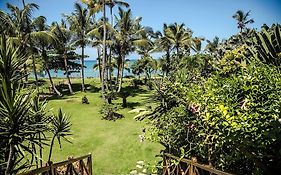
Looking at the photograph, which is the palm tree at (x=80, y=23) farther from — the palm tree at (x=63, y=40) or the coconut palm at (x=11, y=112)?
the coconut palm at (x=11, y=112)

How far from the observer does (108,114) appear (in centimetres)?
2194

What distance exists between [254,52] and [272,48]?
1.65 ft

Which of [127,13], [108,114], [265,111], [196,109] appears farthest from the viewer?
[127,13]

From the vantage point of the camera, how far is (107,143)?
16.5m

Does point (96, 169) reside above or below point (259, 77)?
below

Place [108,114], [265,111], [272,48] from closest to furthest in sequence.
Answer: [265,111] → [272,48] → [108,114]

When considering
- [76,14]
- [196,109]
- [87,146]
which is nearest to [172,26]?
[76,14]

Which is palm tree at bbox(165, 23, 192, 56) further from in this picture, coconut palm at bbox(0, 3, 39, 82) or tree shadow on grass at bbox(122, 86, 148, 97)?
coconut palm at bbox(0, 3, 39, 82)

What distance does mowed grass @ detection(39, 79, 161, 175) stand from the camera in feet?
44.3

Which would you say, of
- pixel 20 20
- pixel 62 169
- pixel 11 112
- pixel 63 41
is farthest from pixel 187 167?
pixel 63 41

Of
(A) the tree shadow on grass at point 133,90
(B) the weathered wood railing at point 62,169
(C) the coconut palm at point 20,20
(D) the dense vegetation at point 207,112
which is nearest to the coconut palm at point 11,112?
(D) the dense vegetation at point 207,112

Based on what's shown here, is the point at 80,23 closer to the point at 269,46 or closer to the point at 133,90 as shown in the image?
the point at 133,90

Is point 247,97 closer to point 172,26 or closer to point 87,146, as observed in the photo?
point 87,146

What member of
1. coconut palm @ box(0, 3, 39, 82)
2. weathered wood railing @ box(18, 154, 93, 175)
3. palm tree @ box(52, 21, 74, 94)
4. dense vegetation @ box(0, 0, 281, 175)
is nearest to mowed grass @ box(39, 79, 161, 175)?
dense vegetation @ box(0, 0, 281, 175)
